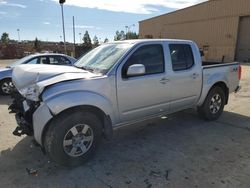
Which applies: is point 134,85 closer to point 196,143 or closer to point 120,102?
point 120,102

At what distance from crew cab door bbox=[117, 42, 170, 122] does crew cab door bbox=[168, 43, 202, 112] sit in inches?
9.1

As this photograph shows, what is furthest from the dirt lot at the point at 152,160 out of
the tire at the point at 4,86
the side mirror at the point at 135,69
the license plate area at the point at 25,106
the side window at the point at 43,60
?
the side window at the point at 43,60

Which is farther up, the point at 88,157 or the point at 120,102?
the point at 120,102

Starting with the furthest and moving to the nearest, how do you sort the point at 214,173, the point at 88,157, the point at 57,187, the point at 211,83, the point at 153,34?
the point at 153,34, the point at 211,83, the point at 88,157, the point at 214,173, the point at 57,187

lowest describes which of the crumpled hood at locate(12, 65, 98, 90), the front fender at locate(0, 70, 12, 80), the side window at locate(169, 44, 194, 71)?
the front fender at locate(0, 70, 12, 80)

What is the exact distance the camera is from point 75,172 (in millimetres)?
Result: 3574

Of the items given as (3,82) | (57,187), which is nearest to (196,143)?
(57,187)

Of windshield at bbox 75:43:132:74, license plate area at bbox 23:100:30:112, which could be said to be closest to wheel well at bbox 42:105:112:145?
license plate area at bbox 23:100:30:112

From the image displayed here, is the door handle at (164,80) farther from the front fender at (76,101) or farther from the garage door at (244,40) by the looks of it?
the garage door at (244,40)

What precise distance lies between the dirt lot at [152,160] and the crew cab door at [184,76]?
65 centimetres

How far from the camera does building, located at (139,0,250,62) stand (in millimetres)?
27422

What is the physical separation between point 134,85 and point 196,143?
5.28 ft

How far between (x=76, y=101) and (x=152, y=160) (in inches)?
60.0

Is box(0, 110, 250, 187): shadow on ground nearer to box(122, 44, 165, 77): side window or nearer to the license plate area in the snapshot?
the license plate area
